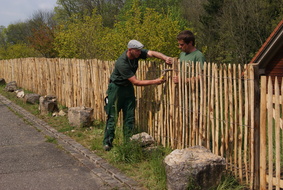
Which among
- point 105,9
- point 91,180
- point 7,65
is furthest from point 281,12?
point 105,9

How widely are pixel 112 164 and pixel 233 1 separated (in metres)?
Answer: 25.3

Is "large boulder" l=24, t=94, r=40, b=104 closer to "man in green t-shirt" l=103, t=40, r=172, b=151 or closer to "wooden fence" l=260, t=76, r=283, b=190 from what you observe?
"man in green t-shirt" l=103, t=40, r=172, b=151

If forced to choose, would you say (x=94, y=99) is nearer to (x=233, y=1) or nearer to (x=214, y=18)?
(x=233, y=1)

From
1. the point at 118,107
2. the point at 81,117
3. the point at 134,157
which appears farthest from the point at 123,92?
the point at 81,117

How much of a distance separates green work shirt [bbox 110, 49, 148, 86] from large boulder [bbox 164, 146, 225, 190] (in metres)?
2.15

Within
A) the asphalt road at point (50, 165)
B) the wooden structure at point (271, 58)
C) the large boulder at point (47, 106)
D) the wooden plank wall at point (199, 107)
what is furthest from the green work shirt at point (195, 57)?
the wooden structure at point (271, 58)

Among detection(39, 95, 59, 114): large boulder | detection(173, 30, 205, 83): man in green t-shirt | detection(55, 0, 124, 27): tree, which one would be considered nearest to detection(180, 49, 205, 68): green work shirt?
detection(173, 30, 205, 83): man in green t-shirt

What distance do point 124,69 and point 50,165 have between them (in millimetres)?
2089

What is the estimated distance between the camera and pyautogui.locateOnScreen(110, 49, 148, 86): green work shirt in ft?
21.2

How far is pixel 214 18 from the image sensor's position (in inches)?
1280

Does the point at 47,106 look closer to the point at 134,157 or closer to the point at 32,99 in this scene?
the point at 32,99

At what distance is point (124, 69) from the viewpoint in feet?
21.2

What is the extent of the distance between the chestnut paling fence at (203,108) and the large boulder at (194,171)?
46 cm

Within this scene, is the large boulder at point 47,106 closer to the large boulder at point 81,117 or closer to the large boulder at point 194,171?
the large boulder at point 81,117
